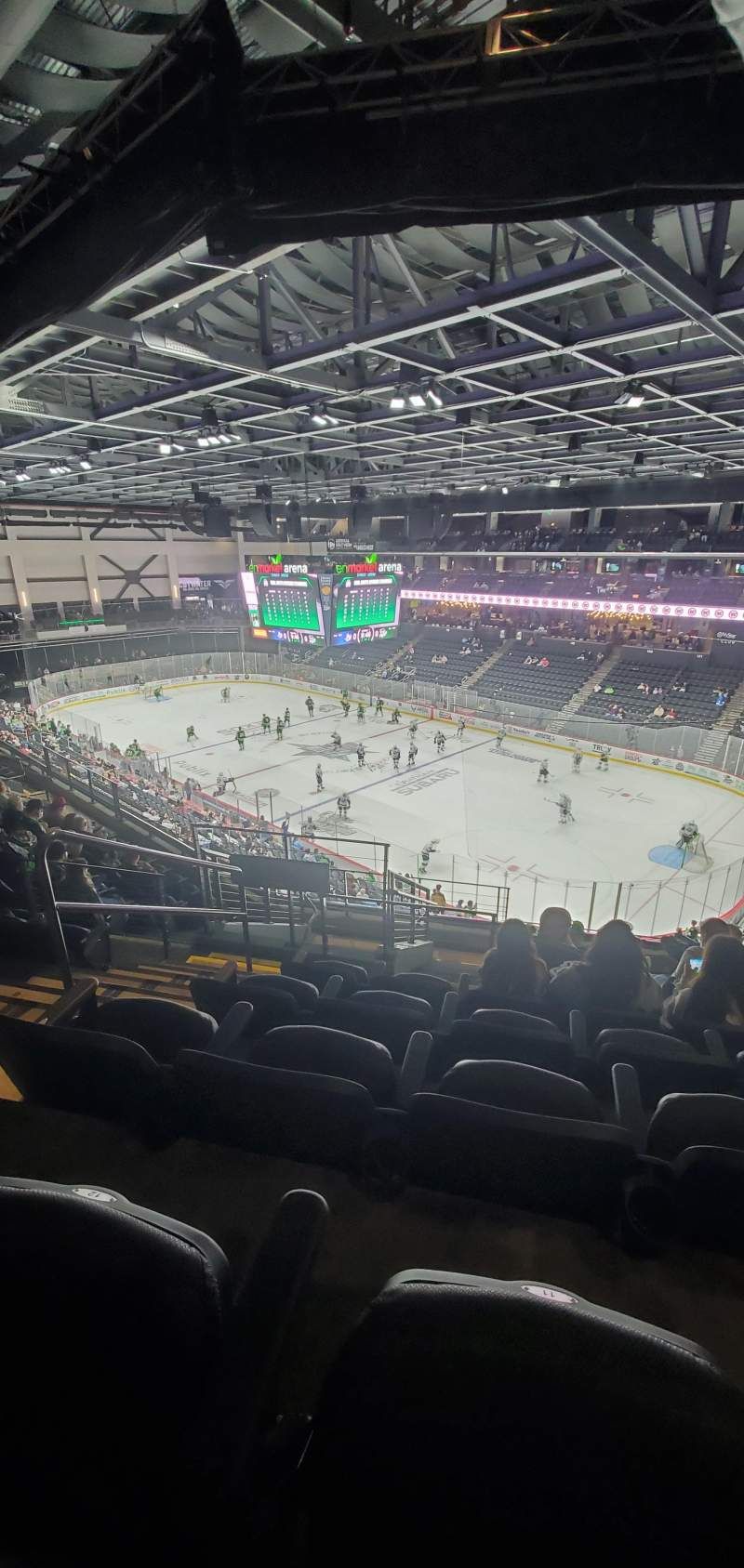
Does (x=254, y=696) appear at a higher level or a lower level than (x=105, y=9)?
lower

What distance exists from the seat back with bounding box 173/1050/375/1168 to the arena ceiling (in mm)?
3096

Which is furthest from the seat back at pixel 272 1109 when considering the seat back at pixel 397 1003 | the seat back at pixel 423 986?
the seat back at pixel 423 986

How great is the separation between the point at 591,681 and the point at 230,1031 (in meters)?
32.1

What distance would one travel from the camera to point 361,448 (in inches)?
457

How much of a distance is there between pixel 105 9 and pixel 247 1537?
16.4 feet

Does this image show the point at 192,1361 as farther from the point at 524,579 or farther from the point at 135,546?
the point at 135,546

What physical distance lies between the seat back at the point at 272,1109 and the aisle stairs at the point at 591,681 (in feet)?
98.3

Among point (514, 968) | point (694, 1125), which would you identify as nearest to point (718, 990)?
point (514, 968)

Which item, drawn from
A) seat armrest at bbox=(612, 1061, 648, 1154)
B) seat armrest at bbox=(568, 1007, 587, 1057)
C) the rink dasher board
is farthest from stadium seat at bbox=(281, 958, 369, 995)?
the rink dasher board

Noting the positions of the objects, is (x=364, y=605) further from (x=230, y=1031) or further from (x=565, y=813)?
(x=230, y=1031)

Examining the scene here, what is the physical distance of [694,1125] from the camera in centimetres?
197

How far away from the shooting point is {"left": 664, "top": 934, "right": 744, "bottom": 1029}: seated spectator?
3.59 metres

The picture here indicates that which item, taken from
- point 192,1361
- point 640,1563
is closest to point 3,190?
point 192,1361

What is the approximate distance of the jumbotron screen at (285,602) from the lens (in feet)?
50.8
